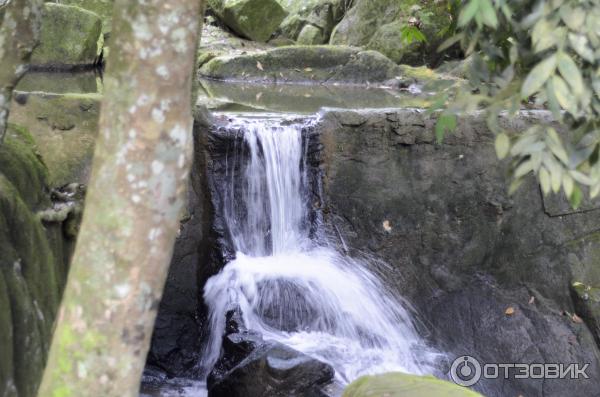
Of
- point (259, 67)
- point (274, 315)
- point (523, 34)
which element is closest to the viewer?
point (523, 34)

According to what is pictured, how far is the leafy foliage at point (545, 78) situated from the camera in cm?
156

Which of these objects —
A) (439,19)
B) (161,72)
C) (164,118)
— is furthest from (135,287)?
(439,19)

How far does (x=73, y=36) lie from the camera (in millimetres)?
10742

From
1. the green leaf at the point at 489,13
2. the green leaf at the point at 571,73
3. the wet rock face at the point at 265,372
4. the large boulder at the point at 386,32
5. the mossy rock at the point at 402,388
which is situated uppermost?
the large boulder at the point at 386,32

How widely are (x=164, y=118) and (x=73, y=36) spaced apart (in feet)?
32.8

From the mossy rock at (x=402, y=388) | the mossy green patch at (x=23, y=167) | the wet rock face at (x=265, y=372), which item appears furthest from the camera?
the wet rock face at (x=265, y=372)

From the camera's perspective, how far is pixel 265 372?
4.29 meters

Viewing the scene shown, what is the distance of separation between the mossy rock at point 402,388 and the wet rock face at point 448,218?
2.90 metres

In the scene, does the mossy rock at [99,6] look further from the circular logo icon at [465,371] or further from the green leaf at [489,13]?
the green leaf at [489,13]

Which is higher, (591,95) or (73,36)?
(73,36)

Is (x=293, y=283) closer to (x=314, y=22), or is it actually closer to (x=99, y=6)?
(x=99, y=6)

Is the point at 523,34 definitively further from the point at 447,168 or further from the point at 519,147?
the point at 447,168

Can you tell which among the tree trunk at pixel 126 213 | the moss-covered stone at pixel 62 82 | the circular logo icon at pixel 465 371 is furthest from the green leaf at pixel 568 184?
the moss-covered stone at pixel 62 82

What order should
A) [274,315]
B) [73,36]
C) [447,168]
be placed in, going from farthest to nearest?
1. [73,36]
2. [447,168]
3. [274,315]
